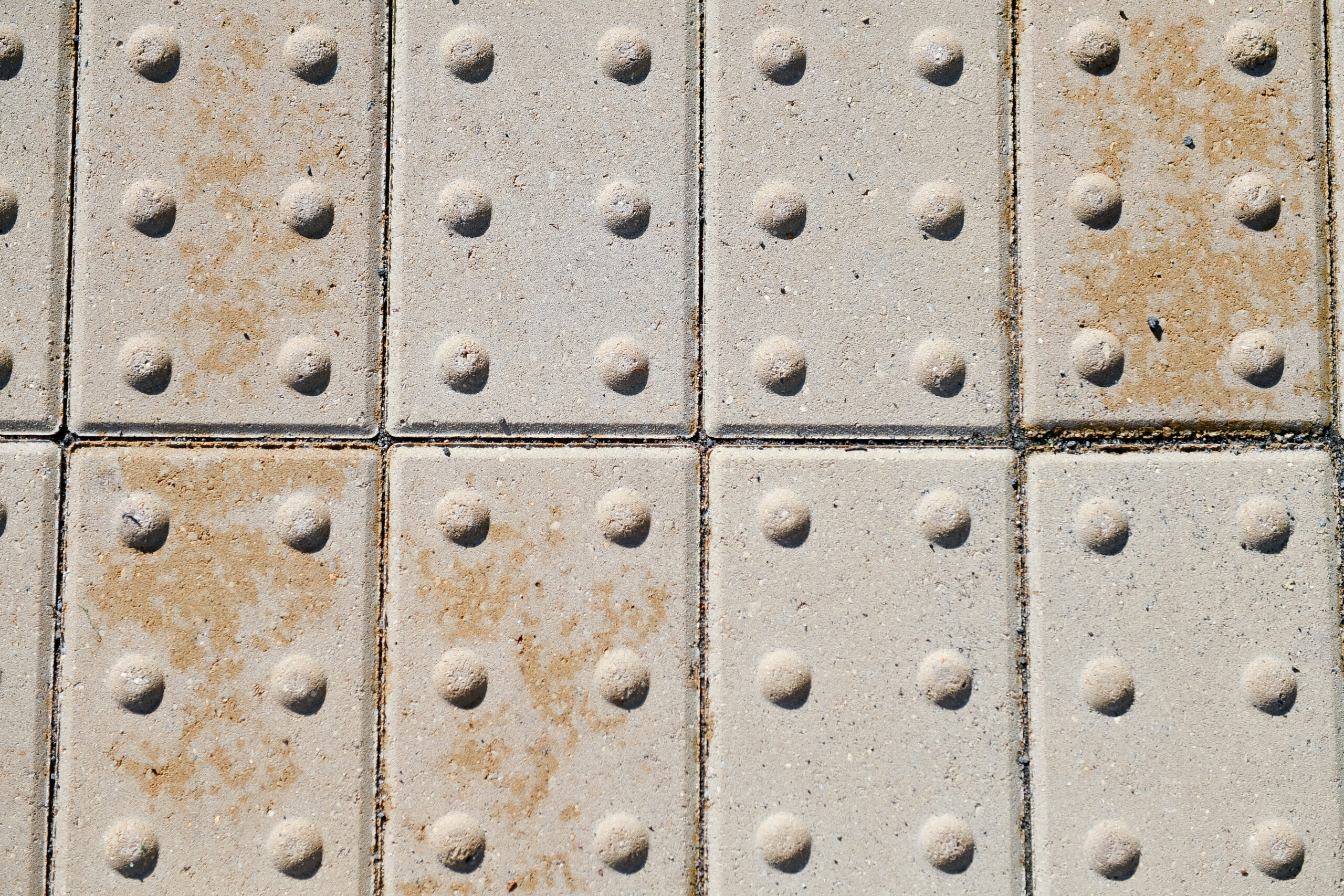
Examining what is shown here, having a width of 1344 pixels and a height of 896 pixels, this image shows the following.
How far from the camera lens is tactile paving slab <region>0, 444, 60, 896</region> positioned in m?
1.48

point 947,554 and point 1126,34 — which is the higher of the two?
point 1126,34

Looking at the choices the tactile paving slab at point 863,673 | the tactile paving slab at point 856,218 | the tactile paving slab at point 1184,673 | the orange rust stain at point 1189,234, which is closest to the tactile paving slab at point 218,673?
the tactile paving slab at point 863,673

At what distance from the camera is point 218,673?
150 cm

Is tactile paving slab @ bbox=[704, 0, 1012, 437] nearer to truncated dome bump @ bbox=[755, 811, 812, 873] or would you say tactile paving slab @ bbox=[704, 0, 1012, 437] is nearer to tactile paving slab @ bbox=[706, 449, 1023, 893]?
tactile paving slab @ bbox=[706, 449, 1023, 893]

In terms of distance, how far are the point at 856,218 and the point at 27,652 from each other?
1.66 m

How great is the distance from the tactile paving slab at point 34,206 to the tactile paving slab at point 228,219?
0.03m

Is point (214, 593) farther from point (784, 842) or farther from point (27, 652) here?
point (784, 842)

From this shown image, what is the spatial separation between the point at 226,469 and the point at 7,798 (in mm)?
682

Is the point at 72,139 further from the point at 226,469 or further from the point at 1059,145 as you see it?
the point at 1059,145

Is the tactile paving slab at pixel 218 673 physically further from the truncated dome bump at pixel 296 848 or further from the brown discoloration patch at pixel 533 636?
the brown discoloration patch at pixel 533 636

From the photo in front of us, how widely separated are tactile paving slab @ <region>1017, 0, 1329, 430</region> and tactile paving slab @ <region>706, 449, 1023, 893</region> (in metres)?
0.28

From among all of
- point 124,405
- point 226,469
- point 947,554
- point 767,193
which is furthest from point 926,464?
point 124,405

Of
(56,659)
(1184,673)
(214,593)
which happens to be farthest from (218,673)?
(1184,673)

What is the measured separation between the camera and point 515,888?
1.49 meters
